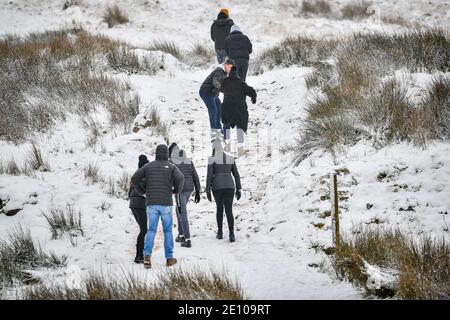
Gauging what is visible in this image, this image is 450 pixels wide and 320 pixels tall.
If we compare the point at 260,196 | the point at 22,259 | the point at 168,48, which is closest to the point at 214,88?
the point at 260,196

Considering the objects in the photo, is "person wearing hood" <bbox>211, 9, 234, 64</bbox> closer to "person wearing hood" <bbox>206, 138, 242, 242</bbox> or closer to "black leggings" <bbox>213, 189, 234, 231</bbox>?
"person wearing hood" <bbox>206, 138, 242, 242</bbox>

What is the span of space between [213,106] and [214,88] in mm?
440

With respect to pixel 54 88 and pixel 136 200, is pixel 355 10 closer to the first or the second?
pixel 54 88

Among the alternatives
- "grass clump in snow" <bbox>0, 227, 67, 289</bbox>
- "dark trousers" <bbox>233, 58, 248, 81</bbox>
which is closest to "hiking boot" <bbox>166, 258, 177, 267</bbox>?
"grass clump in snow" <bbox>0, 227, 67, 289</bbox>

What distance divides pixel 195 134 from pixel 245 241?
14.1 ft

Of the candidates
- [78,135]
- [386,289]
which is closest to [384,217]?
[386,289]

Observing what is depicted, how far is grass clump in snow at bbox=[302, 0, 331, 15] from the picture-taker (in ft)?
71.2

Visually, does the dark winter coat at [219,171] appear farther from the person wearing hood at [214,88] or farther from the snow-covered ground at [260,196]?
the person wearing hood at [214,88]

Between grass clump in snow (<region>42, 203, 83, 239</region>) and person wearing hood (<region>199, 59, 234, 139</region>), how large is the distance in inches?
156

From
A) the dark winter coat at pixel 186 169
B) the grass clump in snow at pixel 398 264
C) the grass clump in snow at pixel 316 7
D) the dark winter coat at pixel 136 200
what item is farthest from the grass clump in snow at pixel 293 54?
the grass clump in snow at pixel 398 264

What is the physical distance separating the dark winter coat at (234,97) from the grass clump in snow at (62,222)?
3767mm

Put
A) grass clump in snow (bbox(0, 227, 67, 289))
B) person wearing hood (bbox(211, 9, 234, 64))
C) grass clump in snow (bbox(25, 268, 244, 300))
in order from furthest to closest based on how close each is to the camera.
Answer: person wearing hood (bbox(211, 9, 234, 64)) < grass clump in snow (bbox(0, 227, 67, 289)) < grass clump in snow (bbox(25, 268, 244, 300))

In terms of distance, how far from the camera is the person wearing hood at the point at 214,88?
28.8 feet
